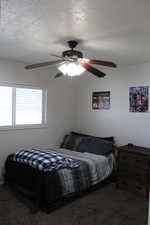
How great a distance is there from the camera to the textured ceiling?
1.73m

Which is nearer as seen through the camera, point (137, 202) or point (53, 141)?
point (137, 202)

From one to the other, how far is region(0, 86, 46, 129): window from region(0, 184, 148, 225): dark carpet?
1352 mm

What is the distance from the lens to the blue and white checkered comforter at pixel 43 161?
3014mm

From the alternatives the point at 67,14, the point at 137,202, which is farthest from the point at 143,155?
the point at 67,14

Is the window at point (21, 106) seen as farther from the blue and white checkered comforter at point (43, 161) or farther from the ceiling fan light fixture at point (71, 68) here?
the ceiling fan light fixture at point (71, 68)

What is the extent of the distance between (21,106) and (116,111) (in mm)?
2015

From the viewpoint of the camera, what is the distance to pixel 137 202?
3.15 metres

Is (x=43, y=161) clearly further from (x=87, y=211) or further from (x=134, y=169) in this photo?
(x=134, y=169)

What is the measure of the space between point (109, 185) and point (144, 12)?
3.11 meters

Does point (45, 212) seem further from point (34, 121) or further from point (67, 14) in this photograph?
point (67, 14)

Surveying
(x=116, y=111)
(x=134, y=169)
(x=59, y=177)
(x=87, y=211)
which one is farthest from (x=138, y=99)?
(x=87, y=211)

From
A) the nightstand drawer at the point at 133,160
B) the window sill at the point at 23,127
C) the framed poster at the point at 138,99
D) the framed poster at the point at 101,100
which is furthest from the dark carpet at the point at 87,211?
the framed poster at the point at 101,100

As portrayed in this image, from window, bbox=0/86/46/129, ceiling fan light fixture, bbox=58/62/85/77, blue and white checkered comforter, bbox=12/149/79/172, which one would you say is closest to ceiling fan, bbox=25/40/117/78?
ceiling fan light fixture, bbox=58/62/85/77

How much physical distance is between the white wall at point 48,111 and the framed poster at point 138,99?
1583 millimetres
